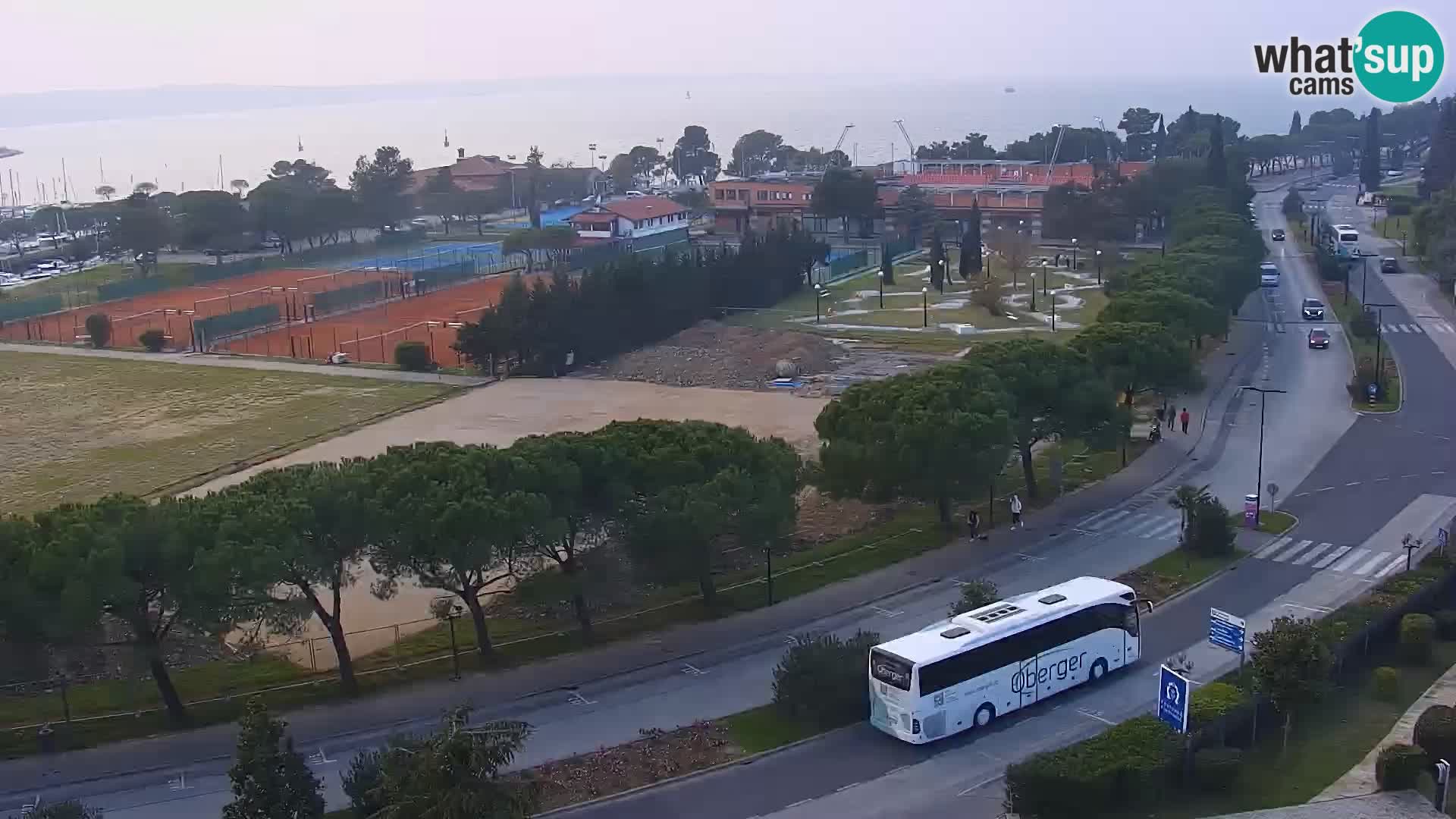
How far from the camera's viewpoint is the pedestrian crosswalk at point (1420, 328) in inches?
1526

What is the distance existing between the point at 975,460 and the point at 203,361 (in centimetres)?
2925

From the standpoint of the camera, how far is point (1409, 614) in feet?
53.0

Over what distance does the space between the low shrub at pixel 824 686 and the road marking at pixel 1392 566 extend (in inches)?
349

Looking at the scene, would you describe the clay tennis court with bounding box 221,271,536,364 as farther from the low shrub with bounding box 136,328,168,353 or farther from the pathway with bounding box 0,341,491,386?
the low shrub with bounding box 136,328,168,353

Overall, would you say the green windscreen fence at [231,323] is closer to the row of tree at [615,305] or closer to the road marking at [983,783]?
the row of tree at [615,305]

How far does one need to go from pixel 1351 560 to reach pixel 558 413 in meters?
19.1

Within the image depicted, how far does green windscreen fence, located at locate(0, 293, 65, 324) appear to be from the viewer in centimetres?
5069

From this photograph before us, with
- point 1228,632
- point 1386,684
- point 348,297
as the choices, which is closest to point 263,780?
point 1228,632

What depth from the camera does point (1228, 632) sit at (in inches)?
582

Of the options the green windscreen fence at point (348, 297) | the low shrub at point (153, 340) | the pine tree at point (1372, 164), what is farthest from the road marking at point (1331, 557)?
the pine tree at point (1372, 164)

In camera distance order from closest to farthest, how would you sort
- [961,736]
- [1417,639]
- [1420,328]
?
[961,736] → [1417,639] → [1420,328]

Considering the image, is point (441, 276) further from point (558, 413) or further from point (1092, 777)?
point (1092, 777)

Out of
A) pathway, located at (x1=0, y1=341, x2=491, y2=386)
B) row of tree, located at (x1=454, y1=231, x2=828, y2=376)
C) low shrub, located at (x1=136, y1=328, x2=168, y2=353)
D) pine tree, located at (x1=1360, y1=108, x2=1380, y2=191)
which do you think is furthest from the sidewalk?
pine tree, located at (x1=1360, y1=108, x2=1380, y2=191)

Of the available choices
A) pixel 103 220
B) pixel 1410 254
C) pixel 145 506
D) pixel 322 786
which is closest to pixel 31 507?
pixel 145 506
